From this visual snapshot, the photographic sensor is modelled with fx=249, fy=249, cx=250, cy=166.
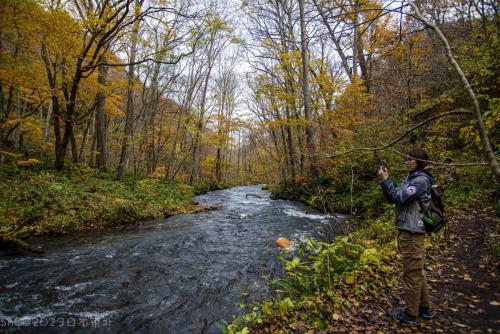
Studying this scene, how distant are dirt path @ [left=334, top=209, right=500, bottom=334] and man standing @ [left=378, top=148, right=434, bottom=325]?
238 millimetres

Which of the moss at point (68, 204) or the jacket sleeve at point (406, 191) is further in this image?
the moss at point (68, 204)

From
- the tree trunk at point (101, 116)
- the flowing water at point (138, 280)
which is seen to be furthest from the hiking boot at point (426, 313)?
the tree trunk at point (101, 116)

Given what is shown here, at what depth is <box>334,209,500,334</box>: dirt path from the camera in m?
3.19

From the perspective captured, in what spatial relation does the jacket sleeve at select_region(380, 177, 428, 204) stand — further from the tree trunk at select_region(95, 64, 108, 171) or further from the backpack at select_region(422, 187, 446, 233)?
the tree trunk at select_region(95, 64, 108, 171)

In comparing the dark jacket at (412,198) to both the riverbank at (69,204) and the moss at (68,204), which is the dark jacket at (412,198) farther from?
the moss at (68,204)

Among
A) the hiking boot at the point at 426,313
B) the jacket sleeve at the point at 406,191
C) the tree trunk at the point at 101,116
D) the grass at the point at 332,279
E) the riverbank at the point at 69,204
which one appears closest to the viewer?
the jacket sleeve at the point at 406,191

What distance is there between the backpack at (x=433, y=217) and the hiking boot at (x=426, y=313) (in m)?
1.10

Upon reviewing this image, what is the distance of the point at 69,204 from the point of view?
31.6 feet

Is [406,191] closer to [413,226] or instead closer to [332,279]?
[413,226]

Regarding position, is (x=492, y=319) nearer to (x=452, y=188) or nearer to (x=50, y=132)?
(x=452, y=188)

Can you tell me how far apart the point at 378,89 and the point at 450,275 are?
1302cm

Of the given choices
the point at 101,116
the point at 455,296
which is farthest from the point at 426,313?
the point at 101,116

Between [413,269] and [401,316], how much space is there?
0.71 m

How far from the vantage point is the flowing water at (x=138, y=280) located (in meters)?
4.15
